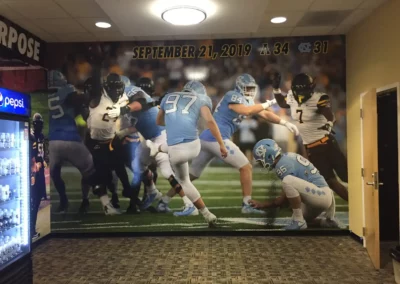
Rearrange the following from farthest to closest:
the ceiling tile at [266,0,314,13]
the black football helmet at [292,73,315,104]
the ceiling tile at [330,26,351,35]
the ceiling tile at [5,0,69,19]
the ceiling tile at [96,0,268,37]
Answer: the black football helmet at [292,73,315,104], the ceiling tile at [330,26,351,35], the ceiling tile at [266,0,314,13], the ceiling tile at [5,0,69,19], the ceiling tile at [96,0,268,37]

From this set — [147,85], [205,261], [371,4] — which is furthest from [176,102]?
[371,4]

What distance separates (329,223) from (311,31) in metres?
2.96

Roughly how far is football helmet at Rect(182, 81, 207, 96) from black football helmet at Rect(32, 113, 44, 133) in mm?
2242

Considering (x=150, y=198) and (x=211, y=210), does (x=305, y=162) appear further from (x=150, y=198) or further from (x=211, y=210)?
(x=150, y=198)

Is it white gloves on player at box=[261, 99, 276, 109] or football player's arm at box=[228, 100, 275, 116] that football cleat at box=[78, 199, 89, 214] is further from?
white gloves on player at box=[261, 99, 276, 109]

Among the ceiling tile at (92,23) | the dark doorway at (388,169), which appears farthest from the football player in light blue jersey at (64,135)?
the dark doorway at (388,169)

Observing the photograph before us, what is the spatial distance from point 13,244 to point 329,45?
5015mm

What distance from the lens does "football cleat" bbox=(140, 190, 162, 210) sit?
5.58m

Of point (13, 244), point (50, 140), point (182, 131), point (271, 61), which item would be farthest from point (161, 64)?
point (13, 244)

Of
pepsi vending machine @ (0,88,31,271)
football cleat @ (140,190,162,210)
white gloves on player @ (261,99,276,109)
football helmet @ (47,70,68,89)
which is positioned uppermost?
football helmet @ (47,70,68,89)

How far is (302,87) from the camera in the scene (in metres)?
5.47

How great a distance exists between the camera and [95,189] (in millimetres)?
5621

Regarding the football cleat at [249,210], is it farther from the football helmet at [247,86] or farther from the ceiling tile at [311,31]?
the ceiling tile at [311,31]

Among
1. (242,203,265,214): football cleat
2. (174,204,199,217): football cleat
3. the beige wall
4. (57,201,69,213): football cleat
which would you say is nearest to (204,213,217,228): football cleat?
(174,204,199,217): football cleat
